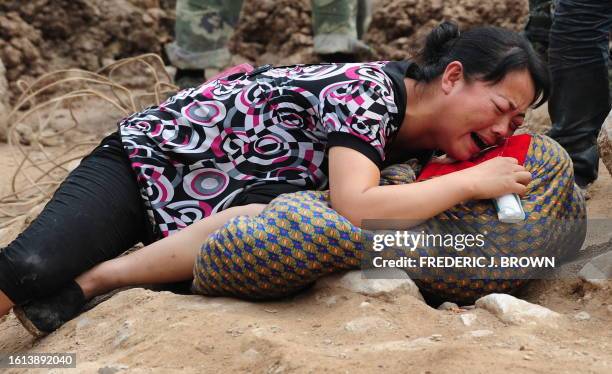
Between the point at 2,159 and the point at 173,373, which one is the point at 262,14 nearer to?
the point at 2,159

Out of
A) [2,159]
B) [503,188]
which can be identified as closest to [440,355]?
[503,188]

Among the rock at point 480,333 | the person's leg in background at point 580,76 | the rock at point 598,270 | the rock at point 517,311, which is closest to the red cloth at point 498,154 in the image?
the rock at point 598,270

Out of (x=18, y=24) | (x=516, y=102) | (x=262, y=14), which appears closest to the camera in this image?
(x=516, y=102)

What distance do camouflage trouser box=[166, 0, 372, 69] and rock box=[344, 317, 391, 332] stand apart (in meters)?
3.02

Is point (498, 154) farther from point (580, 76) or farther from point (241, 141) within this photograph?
point (580, 76)

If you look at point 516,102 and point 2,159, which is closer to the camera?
point 516,102

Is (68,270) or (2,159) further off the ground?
(68,270)

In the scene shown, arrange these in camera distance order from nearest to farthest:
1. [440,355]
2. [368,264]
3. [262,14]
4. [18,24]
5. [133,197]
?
1. [440,355]
2. [368,264]
3. [133,197]
4. [18,24]
5. [262,14]

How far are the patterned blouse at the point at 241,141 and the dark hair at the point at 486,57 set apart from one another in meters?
0.09

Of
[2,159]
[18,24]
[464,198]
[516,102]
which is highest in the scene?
[516,102]

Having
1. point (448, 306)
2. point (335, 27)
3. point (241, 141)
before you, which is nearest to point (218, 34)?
point (335, 27)

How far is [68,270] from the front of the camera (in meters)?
2.08

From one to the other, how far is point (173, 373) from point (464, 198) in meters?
→ 0.76

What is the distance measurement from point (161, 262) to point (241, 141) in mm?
371
